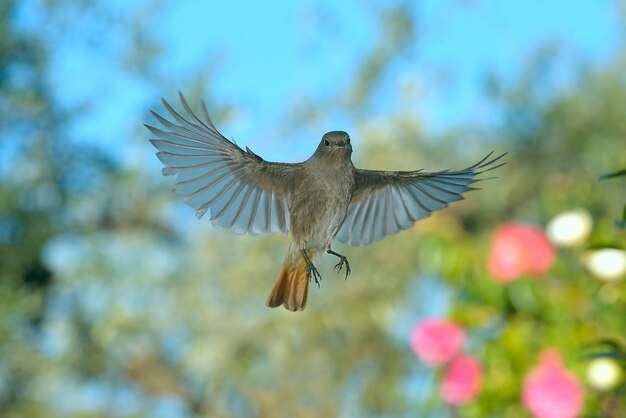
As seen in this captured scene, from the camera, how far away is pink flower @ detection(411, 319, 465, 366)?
4906 millimetres

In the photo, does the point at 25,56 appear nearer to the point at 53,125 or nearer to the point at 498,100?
the point at 53,125

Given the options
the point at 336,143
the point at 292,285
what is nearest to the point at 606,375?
the point at 292,285

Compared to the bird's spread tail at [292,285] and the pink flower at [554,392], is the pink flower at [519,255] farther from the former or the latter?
the bird's spread tail at [292,285]

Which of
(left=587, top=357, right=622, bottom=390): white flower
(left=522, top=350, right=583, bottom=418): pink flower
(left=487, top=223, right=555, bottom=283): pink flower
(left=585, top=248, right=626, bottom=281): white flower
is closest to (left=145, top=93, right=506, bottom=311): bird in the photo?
(left=585, top=248, right=626, bottom=281): white flower

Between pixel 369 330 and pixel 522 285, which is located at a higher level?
pixel 369 330

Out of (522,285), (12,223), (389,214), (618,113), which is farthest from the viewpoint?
→ (618,113)

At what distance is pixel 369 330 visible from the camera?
816 centimetres

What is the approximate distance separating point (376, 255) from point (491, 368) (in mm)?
3273

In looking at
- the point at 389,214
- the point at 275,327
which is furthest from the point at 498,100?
the point at 389,214

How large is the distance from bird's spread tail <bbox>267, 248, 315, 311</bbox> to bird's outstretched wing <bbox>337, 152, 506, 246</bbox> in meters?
0.11

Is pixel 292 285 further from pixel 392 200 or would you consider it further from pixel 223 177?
pixel 392 200

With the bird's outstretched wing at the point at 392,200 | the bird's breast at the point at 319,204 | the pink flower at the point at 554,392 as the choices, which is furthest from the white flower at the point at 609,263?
the bird's breast at the point at 319,204

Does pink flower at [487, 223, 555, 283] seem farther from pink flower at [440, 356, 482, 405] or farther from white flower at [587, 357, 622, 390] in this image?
white flower at [587, 357, 622, 390]

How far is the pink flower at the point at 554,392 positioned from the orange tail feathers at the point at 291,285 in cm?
317
